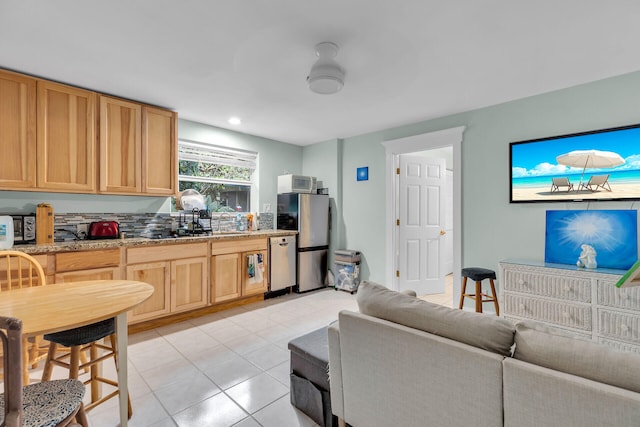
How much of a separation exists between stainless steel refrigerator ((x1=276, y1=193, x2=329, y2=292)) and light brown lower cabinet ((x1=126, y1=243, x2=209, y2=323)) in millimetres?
1423

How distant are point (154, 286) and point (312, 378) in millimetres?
2143

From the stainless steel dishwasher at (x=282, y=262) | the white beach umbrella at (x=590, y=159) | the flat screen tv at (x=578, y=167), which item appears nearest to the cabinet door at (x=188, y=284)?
the stainless steel dishwasher at (x=282, y=262)

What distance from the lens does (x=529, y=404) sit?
1.00 metres

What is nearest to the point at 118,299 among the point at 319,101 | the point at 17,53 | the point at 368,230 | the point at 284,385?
the point at 284,385

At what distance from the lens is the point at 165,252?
3.15 m

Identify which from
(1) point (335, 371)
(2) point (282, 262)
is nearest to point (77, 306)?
(1) point (335, 371)

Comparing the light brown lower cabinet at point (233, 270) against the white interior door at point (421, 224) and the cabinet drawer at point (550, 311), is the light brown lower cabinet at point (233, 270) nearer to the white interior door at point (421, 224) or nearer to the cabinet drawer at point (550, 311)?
the white interior door at point (421, 224)

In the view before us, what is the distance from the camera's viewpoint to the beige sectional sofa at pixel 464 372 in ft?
3.03

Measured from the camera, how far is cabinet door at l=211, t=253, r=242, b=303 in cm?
354

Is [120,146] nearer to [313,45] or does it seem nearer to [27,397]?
[313,45]

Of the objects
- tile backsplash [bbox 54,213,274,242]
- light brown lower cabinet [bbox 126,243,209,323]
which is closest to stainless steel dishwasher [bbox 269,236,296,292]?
tile backsplash [bbox 54,213,274,242]

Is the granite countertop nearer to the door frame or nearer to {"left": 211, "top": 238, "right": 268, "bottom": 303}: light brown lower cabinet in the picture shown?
{"left": 211, "top": 238, "right": 268, "bottom": 303}: light brown lower cabinet

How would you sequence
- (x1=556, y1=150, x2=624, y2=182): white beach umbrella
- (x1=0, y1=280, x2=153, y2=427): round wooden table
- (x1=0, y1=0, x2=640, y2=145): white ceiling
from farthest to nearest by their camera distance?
(x1=556, y1=150, x2=624, y2=182): white beach umbrella, (x1=0, y1=0, x2=640, y2=145): white ceiling, (x1=0, y1=280, x2=153, y2=427): round wooden table

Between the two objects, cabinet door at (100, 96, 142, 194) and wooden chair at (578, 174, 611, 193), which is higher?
cabinet door at (100, 96, 142, 194)
